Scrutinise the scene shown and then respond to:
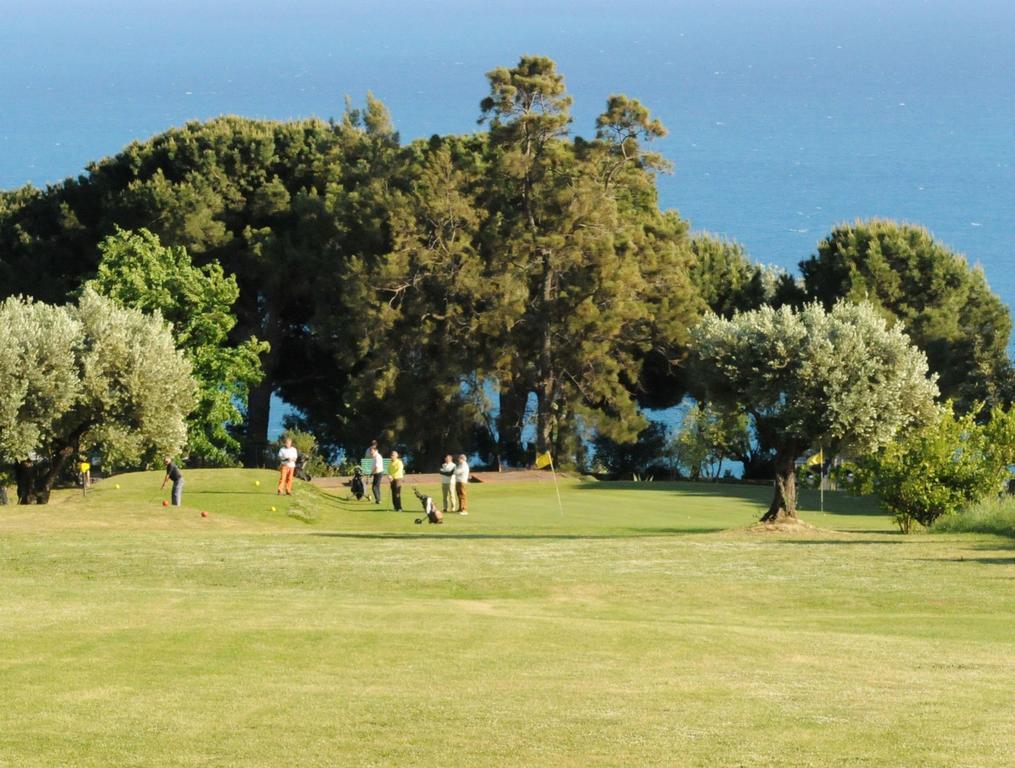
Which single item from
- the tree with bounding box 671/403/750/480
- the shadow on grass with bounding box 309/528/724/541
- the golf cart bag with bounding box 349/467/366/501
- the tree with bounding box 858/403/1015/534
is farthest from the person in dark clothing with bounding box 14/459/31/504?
the tree with bounding box 671/403/750/480

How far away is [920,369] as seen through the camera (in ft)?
128

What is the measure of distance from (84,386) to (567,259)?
25196mm

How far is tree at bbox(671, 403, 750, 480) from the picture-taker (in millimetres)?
69500

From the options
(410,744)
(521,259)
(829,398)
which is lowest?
(410,744)

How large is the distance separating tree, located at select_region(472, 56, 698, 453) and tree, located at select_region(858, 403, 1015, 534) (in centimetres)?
2499

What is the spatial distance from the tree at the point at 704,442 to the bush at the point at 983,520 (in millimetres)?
25834

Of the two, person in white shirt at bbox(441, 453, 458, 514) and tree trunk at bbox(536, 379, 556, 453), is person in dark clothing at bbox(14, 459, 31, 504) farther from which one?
tree trunk at bbox(536, 379, 556, 453)

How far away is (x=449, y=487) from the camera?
47688 millimetres

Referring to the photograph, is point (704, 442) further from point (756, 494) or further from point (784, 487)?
point (784, 487)

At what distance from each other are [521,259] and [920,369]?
30.2m

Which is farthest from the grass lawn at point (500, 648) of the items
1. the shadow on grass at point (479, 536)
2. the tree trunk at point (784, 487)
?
the tree trunk at point (784, 487)

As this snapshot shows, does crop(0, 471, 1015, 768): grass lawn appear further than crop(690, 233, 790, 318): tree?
No

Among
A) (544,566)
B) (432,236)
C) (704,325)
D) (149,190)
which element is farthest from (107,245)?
(544,566)

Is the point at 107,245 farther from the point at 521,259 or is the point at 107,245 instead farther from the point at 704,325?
the point at 704,325
